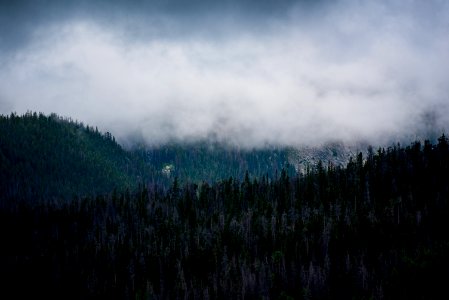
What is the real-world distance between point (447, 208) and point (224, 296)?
72.3 metres

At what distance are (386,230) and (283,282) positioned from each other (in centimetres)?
3721

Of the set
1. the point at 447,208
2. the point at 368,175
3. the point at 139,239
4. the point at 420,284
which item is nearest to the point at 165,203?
the point at 139,239

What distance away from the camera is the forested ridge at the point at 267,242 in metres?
118

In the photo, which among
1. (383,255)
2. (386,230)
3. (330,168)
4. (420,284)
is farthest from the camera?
(330,168)

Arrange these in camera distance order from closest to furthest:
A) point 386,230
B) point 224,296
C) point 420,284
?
1. point 420,284
2. point 224,296
3. point 386,230

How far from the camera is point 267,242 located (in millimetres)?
146000

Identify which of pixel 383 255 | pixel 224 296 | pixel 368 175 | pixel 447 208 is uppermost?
pixel 368 175

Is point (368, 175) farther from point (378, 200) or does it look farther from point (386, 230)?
point (386, 230)

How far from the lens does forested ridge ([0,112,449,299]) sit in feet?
389

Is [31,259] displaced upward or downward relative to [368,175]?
downward

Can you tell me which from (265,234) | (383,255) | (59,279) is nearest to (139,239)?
(59,279)

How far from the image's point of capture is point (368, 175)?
17638cm

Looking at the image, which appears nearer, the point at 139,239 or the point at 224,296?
the point at 224,296

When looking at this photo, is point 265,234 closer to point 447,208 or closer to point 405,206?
point 405,206
